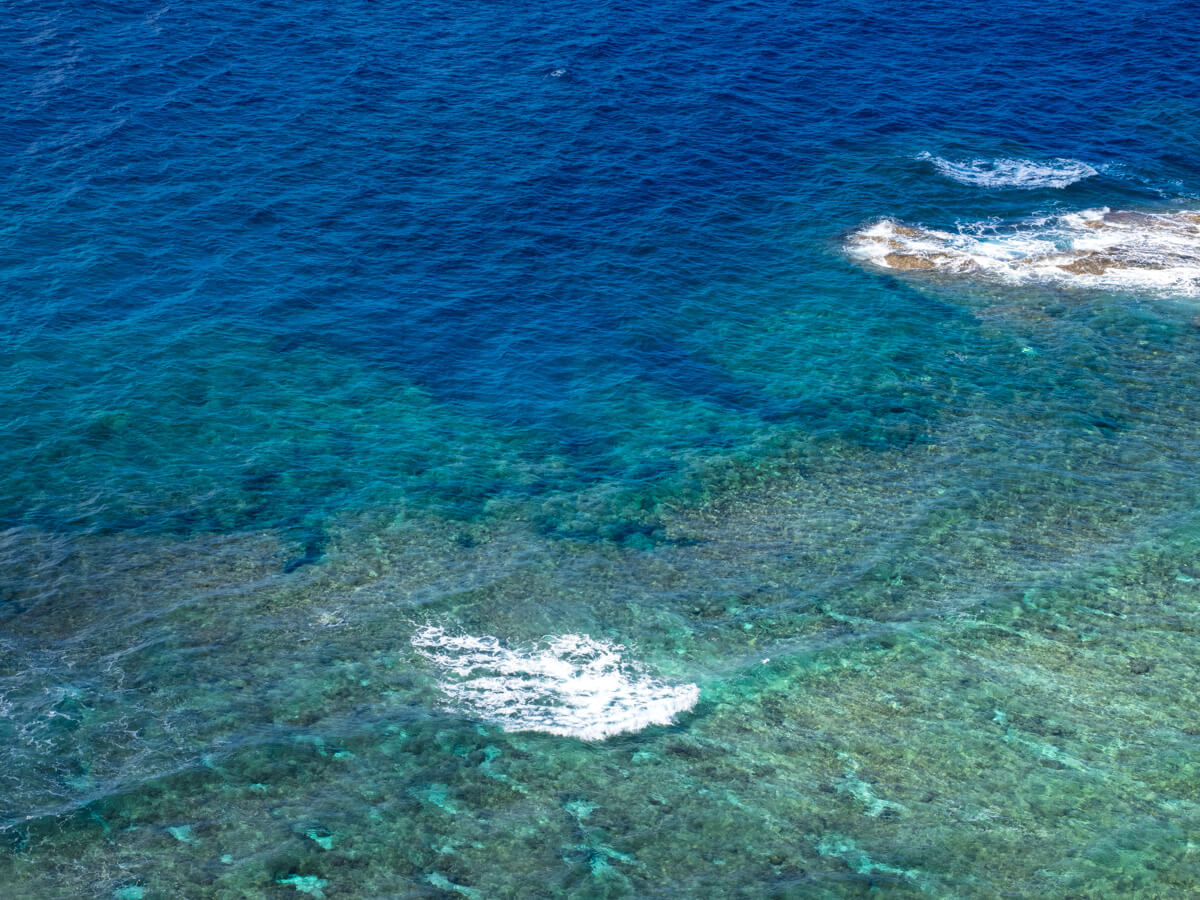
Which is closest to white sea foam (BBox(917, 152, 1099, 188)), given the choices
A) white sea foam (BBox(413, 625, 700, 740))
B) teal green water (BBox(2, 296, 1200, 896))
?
teal green water (BBox(2, 296, 1200, 896))

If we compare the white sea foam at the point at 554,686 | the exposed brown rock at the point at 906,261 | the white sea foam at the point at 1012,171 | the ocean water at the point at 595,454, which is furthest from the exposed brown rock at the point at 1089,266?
the white sea foam at the point at 554,686

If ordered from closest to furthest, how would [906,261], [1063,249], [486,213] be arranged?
[906,261]
[1063,249]
[486,213]

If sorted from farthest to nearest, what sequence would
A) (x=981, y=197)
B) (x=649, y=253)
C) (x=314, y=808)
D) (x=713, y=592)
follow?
(x=981, y=197)
(x=649, y=253)
(x=713, y=592)
(x=314, y=808)

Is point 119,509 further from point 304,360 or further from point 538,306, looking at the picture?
point 538,306

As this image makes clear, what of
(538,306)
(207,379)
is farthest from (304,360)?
(538,306)

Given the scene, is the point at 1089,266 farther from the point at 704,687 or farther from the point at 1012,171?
the point at 704,687

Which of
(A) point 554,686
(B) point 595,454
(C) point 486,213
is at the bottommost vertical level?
(A) point 554,686

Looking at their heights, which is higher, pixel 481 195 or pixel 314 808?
pixel 481 195

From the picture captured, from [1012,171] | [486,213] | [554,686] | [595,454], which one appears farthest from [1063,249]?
[554,686]
